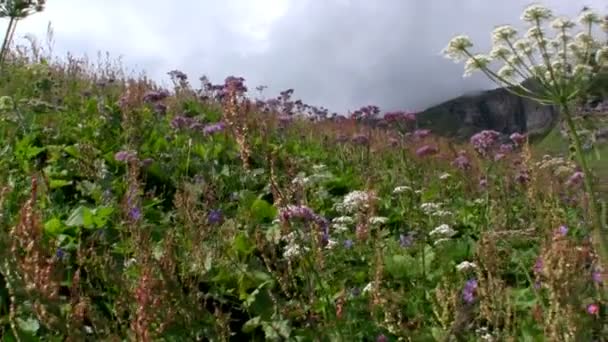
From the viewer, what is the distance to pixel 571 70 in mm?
3834

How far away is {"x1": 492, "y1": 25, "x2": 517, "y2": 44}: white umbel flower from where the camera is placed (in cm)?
421

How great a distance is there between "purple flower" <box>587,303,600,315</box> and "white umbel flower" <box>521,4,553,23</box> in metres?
2.01

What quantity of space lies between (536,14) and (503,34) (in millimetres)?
227

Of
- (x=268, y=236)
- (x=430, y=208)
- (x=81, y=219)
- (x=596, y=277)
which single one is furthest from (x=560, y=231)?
(x=81, y=219)

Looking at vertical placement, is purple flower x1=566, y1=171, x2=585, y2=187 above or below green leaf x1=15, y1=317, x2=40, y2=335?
above

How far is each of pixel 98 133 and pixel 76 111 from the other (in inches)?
50.0

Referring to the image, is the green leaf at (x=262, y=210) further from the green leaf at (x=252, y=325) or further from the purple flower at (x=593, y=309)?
the purple flower at (x=593, y=309)

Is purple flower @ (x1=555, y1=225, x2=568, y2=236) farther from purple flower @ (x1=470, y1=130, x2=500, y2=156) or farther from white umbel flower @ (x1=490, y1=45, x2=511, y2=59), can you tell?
purple flower @ (x1=470, y1=130, x2=500, y2=156)

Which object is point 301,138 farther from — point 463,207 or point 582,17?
point 582,17

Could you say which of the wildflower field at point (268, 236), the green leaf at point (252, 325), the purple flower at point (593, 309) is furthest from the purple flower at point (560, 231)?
the green leaf at point (252, 325)

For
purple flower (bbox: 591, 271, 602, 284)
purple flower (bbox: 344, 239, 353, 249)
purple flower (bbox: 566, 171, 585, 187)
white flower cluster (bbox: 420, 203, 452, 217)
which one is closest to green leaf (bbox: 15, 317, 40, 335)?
purple flower (bbox: 344, 239, 353, 249)

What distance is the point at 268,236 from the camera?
429 centimetres

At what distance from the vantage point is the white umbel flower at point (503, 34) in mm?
4211

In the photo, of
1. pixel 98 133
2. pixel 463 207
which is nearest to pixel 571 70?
pixel 463 207
